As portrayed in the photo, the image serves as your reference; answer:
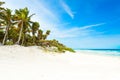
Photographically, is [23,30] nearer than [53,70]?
No

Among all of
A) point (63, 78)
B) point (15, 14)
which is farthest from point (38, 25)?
point (63, 78)

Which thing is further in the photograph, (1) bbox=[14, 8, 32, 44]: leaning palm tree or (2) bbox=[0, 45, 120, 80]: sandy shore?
(1) bbox=[14, 8, 32, 44]: leaning palm tree

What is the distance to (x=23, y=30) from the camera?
29.8 m

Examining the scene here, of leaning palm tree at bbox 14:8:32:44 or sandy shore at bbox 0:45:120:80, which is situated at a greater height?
leaning palm tree at bbox 14:8:32:44

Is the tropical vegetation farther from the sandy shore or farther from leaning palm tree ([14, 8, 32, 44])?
the sandy shore

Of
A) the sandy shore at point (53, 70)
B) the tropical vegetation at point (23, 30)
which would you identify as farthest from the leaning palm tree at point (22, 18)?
the sandy shore at point (53, 70)

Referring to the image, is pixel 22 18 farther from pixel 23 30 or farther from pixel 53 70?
pixel 53 70

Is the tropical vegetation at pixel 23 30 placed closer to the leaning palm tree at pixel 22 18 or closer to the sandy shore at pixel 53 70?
the leaning palm tree at pixel 22 18

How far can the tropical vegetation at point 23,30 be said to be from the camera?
27.2 metres

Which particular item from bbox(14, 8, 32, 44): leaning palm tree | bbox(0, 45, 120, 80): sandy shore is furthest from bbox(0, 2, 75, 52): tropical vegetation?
bbox(0, 45, 120, 80): sandy shore

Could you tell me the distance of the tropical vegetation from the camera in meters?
27.2

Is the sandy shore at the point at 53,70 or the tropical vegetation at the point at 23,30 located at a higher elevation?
the tropical vegetation at the point at 23,30

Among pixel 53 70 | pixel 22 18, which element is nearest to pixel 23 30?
pixel 22 18

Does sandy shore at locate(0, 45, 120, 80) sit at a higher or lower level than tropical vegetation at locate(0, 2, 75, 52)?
lower
